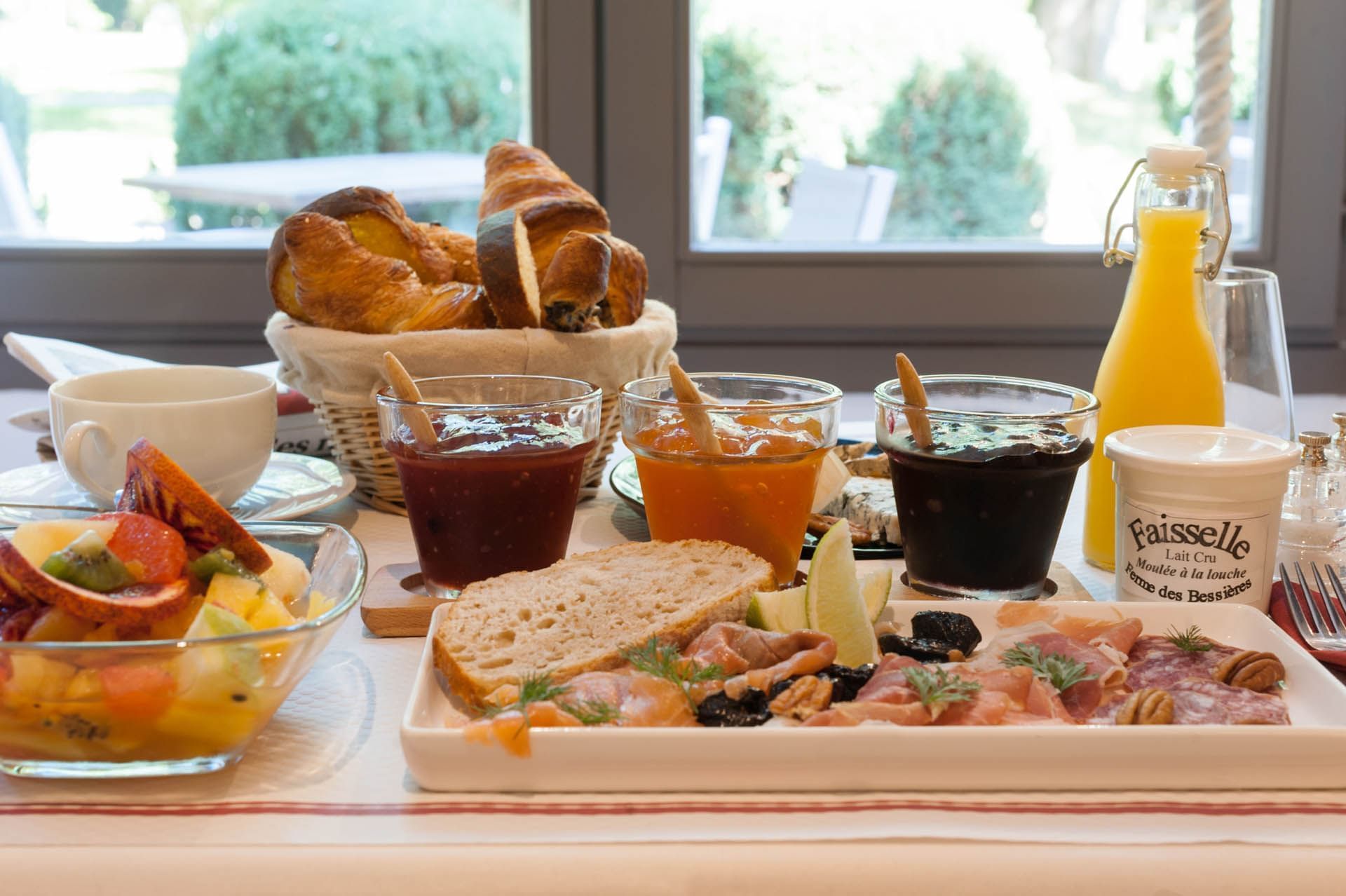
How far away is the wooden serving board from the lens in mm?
1011

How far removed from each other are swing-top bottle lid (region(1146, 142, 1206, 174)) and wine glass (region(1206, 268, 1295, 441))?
0.20 metres

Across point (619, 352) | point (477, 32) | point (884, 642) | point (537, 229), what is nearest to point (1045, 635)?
point (884, 642)

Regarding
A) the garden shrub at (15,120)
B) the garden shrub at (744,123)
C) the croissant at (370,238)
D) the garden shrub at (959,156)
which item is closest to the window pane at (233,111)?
the garden shrub at (15,120)

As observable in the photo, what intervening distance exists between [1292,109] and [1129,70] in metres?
0.34

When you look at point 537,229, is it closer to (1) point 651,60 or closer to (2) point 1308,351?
(1) point 651,60

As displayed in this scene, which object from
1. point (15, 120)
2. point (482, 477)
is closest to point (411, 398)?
point (482, 477)

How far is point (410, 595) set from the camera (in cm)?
105

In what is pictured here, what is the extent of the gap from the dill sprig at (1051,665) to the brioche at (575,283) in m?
0.61

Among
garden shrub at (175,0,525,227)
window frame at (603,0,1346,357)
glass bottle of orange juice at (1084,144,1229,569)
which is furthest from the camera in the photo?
garden shrub at (175,0,525,227)

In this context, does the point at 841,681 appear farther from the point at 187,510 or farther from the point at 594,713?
the point at 187,510

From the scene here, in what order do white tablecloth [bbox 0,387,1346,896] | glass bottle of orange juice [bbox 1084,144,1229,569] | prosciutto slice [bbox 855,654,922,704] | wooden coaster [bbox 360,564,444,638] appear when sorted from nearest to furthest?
white tablecloth [bbox 0,387,1346,896]
prosciutto slice [bbox 855,654,922,704]
wooden coaster [bbox 360,564,444,638]
glass bottle of orange juice [bbox 1084,144,1229,569]

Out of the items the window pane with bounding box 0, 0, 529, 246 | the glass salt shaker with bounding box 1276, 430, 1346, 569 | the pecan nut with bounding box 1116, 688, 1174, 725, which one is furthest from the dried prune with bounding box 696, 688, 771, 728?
the window pane with bounding box 0, 0, 529, 246

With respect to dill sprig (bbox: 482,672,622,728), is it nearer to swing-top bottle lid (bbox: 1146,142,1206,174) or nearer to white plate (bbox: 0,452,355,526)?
white plate (bbox: 0,452,355,526)

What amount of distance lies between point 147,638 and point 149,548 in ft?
0.21
